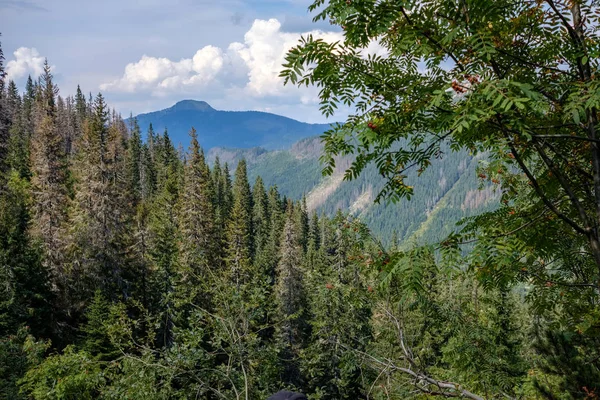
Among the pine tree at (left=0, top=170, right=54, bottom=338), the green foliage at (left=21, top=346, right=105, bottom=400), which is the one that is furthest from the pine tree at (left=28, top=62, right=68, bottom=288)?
the green foliage at (left=21, top=346, right=105, bottom=400)

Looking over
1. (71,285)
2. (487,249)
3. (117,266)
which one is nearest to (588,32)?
(487,249)

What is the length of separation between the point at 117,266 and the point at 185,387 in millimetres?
19554

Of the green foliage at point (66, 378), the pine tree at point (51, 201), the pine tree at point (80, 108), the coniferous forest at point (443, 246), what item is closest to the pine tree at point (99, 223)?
the pine tree at point (51, 201)

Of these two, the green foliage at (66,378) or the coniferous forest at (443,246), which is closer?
the coniferous forest at (443,246)

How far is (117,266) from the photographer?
2611 cm

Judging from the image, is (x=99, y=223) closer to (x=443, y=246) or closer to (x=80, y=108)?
(x=443, y=246)

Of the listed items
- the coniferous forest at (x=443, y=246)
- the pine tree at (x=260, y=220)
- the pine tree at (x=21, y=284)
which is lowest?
the pine tree at (x=260, y=220)

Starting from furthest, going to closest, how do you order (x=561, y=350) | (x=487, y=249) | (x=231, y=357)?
(x=231, y=357)
(x=561, y=350)
(x=487, y=249)

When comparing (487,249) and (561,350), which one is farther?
(561,350)

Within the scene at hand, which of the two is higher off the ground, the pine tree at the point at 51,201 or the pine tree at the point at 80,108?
the pine tree at the point at 80,108

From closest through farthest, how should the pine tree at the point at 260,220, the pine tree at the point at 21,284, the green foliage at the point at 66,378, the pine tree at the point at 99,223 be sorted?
the green foliage at the point at 66,378 < the pine tree at the point at 21,284 < the pine tree at the point at 99,223 < the pine tree at the point at 260,220

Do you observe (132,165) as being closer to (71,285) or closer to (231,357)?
(71,285)

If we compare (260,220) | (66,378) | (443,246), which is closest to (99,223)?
(66,378)

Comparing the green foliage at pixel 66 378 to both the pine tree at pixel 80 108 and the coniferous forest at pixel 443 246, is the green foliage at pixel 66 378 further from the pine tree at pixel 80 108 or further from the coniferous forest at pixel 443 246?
the pine tree at pixel 80 108
